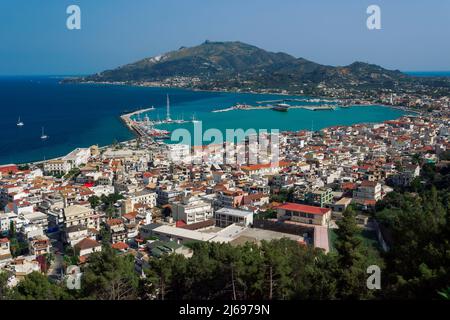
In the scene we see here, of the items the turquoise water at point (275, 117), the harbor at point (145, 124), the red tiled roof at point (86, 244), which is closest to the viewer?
the red tiled roof at point (86, 244)

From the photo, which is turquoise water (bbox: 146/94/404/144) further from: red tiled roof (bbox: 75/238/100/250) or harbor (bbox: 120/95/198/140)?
red tiled roof (bbox: 75/238/100/250)

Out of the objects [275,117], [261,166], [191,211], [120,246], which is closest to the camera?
[120,246]

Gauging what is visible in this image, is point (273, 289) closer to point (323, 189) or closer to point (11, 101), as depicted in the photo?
point (323, 189)

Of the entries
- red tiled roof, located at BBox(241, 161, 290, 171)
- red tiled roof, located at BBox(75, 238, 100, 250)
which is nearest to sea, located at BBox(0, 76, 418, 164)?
red tiled roof, located at BBox(241, 161, 290, 171)

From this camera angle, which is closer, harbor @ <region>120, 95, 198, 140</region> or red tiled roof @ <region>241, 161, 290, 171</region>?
red tiled roof @ <region>241, 161, 290, 171</region>

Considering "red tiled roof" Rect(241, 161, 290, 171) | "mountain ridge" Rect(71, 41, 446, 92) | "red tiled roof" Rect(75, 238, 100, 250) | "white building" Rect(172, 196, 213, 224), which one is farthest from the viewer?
"mountain ridge" Rect(71, 41, 446, 92)

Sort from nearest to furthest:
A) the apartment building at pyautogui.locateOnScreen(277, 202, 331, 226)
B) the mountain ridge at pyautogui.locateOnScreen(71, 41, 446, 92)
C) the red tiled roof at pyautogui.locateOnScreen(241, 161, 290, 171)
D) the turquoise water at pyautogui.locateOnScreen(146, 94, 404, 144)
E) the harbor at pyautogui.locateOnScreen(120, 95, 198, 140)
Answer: the apartment building at pyautogui.locateOnScreen(277, 202, 331, 226) → the red tiled roof at pyautogui.locateOnScreen(241, 161, 290, 171) → the harbor at pyautogui.locateOnScreen(120, 95, 198, 140) → the turquoise water at pyautogui.locateOnScreen(146, 94, 404, 144) → the mountain ridge at pyautogui.locateOnScreen(71, 41, 446, 92)

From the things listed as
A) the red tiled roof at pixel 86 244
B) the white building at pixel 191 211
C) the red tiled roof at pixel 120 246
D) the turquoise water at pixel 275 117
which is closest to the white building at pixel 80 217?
the red tiled roof at pixel 86 244

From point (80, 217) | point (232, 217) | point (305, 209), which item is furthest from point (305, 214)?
point (80, 217)

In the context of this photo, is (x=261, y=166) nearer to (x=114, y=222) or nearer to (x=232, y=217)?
(x=232, y=217)

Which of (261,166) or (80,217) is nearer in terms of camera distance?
(80,217)

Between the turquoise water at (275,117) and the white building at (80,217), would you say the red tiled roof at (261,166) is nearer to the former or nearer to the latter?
the white building at (80,217)
